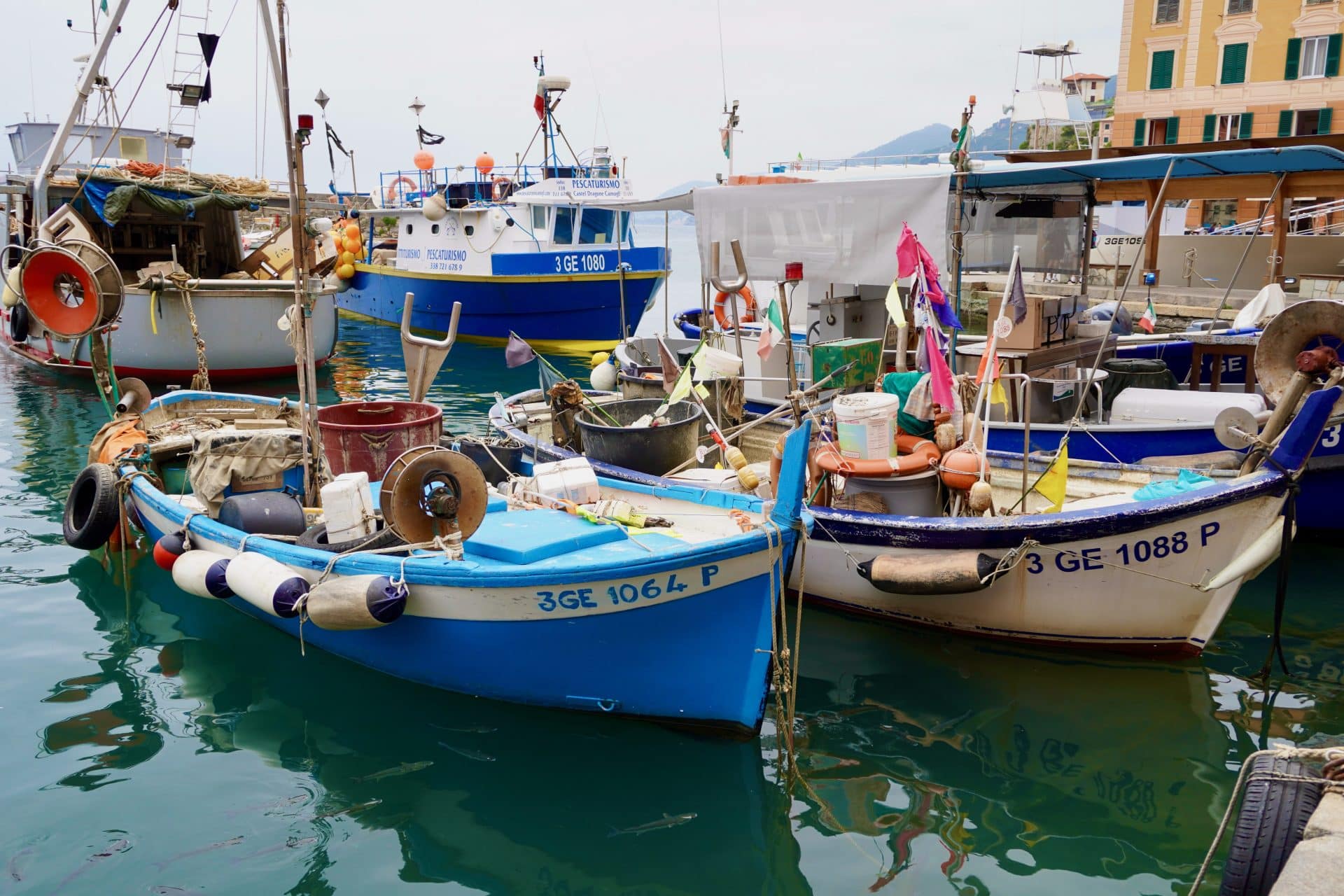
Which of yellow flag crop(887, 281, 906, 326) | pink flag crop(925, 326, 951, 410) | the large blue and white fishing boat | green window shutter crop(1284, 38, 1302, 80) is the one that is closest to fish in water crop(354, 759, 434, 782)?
pink flag crop(925, 326, 951, 410)

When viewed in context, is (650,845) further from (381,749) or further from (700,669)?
(381,749)

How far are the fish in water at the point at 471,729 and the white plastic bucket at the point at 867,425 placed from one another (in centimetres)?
324

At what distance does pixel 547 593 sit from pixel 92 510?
4.74 metres

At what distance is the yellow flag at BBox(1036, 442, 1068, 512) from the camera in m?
7.24

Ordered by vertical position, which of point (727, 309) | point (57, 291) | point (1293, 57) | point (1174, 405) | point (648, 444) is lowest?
point (648, 444)

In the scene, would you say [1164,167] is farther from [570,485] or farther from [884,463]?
[570,485]

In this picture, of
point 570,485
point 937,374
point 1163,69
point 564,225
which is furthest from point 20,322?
point 1163,69

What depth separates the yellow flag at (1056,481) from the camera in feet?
23.7

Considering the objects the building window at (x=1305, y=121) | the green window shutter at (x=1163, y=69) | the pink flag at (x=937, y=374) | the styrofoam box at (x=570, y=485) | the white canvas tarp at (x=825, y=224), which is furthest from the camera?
the green window shutter at (x=1163, y=69)

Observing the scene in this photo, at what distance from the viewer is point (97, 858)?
5.05 m

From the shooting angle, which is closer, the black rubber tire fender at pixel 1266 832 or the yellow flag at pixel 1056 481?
the black rubber tire fender at pixel 1266 832

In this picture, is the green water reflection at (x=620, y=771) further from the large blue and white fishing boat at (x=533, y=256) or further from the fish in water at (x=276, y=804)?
the large blue and white fishing boat at (x=533, y=256)

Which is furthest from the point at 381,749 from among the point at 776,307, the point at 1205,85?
→ the point at 1205,85

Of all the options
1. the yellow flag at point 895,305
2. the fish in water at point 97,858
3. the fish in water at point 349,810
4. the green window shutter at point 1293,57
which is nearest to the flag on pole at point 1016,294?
the yellow flag at point 895,305
